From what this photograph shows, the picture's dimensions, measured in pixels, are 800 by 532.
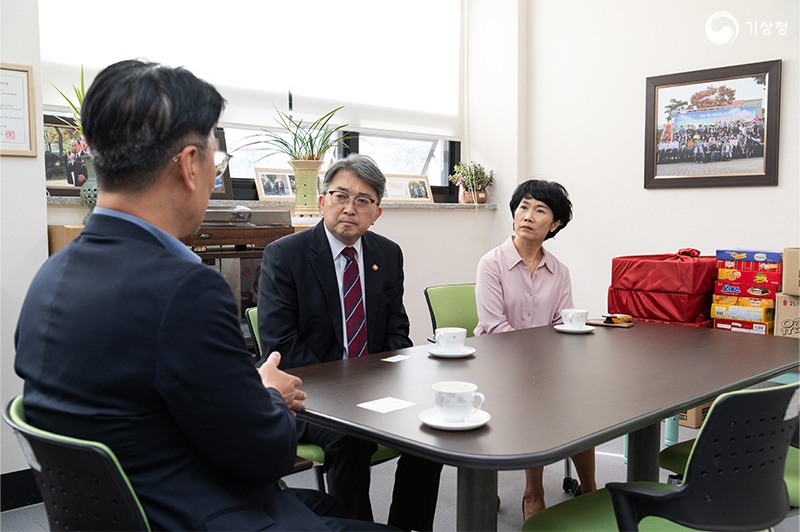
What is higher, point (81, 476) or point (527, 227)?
point (527, 227)

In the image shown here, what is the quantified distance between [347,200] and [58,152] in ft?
5.83

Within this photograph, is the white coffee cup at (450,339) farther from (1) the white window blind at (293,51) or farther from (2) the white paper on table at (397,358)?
(1) the white window blind at (293,51)

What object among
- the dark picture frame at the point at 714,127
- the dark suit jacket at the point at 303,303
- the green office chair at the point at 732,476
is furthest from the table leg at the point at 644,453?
the dark picture frame at the point at 714,127

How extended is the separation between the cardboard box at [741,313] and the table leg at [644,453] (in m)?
1.70

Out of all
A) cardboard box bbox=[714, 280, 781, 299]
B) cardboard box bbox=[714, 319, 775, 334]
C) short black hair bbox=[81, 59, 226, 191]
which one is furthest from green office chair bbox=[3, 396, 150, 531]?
cardboard box bbox=[714, 280, 781, 299]

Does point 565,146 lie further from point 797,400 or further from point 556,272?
point 797,400

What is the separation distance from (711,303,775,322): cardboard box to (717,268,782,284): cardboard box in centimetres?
14

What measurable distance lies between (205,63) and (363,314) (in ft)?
7.34

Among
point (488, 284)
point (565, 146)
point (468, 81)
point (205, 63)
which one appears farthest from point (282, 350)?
point (468, 81)

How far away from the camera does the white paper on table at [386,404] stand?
160cm

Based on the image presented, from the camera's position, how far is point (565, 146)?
5.04 metres

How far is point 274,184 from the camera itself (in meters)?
4.38

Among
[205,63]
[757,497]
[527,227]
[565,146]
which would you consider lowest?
[757,497]

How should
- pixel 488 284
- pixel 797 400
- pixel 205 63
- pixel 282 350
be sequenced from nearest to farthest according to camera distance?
A: 1. pixel 797 400
2. pixel 282 350
3. pixel 488 284
4. pixel 205 63
